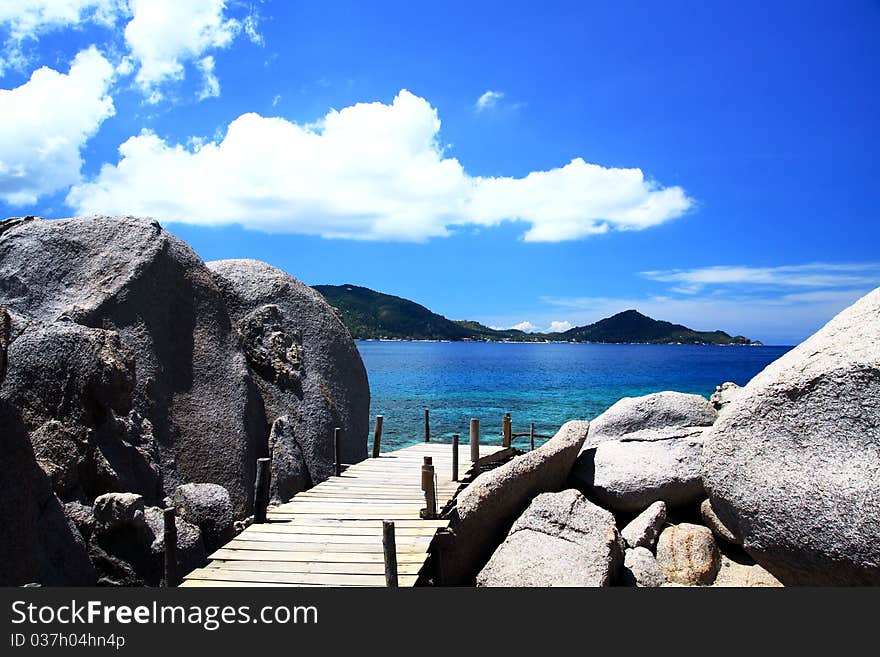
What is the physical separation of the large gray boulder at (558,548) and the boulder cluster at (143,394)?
5.48 metres

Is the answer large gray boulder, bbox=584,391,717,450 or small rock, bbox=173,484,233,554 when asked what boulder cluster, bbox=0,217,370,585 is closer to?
small rock, bbox=173,484,233,554

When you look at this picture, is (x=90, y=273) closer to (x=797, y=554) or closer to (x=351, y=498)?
(x=351, y=498)

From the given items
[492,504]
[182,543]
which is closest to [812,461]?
[492,504]

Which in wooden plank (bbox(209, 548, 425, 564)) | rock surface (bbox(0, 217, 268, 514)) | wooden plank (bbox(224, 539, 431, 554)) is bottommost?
wooden plank (bbox(209, 548, 425, 564))

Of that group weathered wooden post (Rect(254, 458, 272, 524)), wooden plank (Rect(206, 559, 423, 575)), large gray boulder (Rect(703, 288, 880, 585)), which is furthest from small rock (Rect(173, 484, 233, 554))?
large gray boulder (Rect(703, 288, 880, 585))

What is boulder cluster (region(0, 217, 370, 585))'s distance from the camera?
10188 millimetres

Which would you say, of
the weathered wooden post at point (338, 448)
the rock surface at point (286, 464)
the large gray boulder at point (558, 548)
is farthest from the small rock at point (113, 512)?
the weathered wooden post at point (338, 448)

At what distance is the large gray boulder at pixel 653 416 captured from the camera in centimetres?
1711

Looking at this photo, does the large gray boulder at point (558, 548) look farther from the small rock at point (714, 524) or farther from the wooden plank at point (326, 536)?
the small rock at point (714, 524)

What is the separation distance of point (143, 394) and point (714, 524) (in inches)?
491

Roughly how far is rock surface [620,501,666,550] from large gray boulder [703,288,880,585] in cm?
643

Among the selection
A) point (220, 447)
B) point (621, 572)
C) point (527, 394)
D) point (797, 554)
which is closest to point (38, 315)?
point (220, 447)

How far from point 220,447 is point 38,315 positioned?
476cm

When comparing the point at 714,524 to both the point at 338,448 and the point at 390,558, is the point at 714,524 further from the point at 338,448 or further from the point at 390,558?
the point at 338,448
